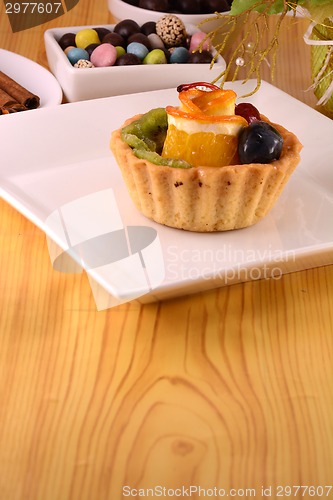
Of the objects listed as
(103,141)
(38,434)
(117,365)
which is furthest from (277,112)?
(38,434)

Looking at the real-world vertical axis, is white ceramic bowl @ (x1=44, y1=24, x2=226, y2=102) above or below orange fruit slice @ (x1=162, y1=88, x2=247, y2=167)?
below

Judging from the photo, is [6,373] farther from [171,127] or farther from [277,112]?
[277,112]

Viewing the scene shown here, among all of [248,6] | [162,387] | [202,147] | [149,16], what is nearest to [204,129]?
Result: [202,147]

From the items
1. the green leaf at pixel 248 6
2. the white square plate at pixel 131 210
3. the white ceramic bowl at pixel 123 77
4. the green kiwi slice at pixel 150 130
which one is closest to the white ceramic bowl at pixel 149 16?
the white ceramic bowl at pixel 123 77

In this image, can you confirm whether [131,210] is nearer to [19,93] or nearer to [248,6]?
[248,6]

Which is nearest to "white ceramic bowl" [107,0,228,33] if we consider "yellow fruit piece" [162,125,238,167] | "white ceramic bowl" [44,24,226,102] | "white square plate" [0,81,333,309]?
Answer: "white ceramic bowl" [44,24,226,102]

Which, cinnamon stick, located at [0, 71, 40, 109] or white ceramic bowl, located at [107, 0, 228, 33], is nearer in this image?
cinnamon stick, located at [0, 71, 40, 109]

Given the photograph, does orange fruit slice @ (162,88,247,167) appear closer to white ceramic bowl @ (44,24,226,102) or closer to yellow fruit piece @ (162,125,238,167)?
yellow fruit piece @ (162,125,238,167)
